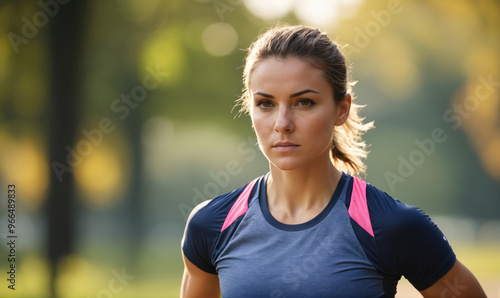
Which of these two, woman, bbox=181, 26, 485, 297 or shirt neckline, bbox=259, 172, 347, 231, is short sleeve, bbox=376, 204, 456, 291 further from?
shirt neckline, bbox=259, 172, 347, 231

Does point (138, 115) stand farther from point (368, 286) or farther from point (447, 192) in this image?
point (447, 192)

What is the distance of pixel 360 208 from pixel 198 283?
1.03 m

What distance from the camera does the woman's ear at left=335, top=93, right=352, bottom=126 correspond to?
3137 mm

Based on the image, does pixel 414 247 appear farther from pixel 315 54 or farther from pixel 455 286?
pixel 315 54

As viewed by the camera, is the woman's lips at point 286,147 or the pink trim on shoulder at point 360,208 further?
the woman's lips at point 286,147

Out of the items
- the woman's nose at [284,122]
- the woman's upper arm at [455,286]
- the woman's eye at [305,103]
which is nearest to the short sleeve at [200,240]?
the woman's nose at [284,122]

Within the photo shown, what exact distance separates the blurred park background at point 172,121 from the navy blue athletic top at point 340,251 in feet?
19.8

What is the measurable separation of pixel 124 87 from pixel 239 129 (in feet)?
10.1

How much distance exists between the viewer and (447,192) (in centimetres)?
2289

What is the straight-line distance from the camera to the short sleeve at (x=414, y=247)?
8.91 feet

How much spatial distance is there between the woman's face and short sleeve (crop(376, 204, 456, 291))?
1.70 ft

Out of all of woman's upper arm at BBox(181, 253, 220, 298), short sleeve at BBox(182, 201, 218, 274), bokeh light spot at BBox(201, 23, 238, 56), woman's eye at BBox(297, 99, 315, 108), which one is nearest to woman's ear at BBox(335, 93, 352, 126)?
woman's eye at BBox(297, 99, 315, 108)

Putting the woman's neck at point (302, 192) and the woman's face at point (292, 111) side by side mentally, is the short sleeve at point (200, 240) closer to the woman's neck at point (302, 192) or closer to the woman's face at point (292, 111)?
the woman's neck at point (302, 192)

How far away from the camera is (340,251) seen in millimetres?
2773
